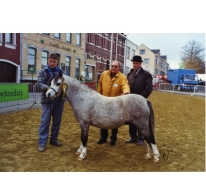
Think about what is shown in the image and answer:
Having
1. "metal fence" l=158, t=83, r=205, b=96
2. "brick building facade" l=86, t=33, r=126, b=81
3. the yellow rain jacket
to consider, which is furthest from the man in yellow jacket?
"metal fence" l=158, t=83, r=205, b=96

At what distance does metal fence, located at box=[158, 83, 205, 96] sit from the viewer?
2259 centimetres

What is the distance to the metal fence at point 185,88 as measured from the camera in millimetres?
22594

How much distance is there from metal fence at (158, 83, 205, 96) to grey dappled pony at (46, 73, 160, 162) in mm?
21271

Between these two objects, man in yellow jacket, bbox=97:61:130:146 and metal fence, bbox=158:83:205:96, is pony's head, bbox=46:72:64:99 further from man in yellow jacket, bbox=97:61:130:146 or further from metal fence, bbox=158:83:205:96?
metal fence, bbox=158:83:205:96

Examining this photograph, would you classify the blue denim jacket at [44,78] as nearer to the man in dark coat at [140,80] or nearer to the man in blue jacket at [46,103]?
the man in blue jacket at [46,103]

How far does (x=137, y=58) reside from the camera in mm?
4875

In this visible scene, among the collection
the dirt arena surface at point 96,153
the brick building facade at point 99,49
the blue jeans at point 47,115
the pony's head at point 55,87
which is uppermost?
the brick building facade at point 99,49

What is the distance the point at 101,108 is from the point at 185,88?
79.2 feet

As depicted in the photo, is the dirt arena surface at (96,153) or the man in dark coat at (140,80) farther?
the man in dark coat at (140,80)

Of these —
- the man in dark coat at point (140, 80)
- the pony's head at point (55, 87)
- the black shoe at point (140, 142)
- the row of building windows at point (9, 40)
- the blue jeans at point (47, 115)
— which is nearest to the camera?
the pony's head at point (55, 87)

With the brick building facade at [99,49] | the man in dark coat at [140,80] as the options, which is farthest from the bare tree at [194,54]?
the brick building facade at [99,49]

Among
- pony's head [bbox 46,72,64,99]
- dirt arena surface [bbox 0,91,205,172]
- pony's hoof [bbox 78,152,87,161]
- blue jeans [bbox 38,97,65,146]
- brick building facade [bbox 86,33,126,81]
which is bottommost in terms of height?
dirt arena surface [bbox 0,91,205,172]

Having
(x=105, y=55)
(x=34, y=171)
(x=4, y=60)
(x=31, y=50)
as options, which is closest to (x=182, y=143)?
(x=34, y=171)
